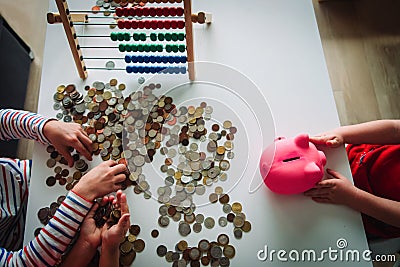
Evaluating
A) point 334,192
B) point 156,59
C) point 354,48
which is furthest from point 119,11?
point 354,48

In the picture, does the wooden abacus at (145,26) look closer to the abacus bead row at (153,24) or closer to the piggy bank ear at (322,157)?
the abacus bead row at (153,24)

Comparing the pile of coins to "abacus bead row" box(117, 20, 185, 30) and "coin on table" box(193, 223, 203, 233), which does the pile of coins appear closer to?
"coin on table" box(193, 223, 203, 233)

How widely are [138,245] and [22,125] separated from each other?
380mm

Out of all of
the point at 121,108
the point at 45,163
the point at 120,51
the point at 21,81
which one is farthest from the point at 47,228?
the point at 21,81

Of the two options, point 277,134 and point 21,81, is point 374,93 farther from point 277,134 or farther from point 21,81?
point 21,81

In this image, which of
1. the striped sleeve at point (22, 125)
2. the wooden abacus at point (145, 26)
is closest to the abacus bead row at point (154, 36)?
the wooden abacus at point (145, 26)

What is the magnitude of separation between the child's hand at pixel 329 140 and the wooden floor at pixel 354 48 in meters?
0.63

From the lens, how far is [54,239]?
0.76m

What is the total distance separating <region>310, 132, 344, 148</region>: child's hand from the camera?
0.84m

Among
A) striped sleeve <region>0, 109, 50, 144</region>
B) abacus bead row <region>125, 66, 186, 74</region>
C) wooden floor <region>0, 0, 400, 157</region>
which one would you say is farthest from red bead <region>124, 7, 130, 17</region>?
wooden floor <region>0, 0, 400, 157</region>

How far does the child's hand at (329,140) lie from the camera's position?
33.1 inches

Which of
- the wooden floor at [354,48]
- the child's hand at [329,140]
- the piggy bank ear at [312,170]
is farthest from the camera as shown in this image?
the wooden floor at [354,48]

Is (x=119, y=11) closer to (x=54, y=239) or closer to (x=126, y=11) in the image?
(x=126, y=11)

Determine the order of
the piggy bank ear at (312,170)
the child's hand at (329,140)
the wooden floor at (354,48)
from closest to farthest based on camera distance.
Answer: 1. the piggy bank ear at (312,170)
2. the child's hand at (329,140)
3. the wooden floor at (354,48)
